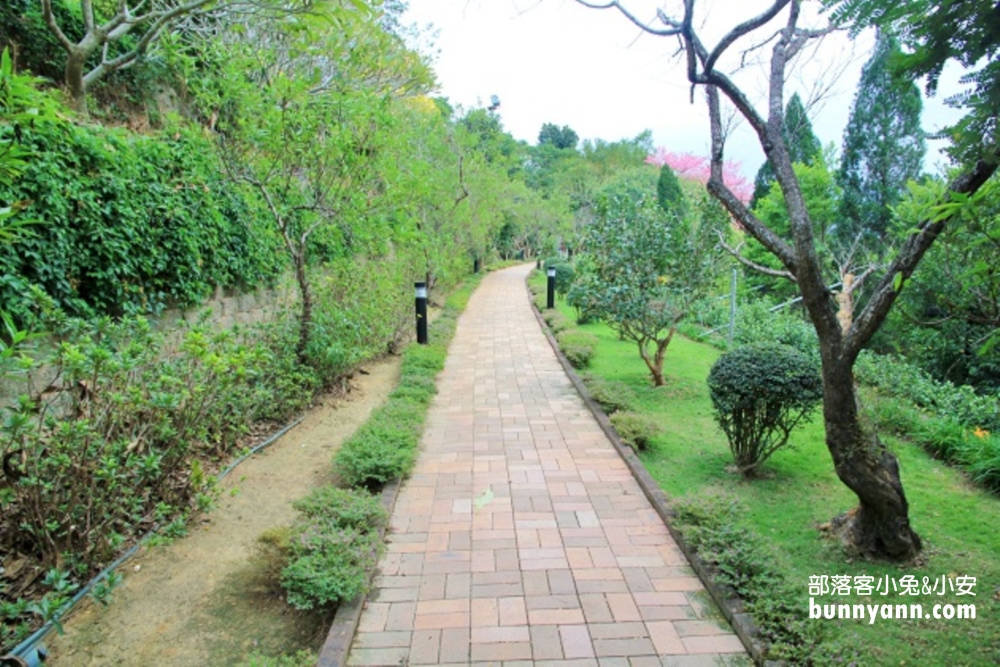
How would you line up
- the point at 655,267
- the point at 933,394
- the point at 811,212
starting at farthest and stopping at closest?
the point at 811,212, the point at 655,267, the point at 933,394

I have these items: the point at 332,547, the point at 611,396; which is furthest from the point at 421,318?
the point at 332,547

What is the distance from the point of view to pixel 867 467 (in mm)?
3000

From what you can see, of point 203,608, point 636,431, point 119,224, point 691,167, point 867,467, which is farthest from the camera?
point 691,167

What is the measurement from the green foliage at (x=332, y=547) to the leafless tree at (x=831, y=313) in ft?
8.75

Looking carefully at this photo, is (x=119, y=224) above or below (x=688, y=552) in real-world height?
above

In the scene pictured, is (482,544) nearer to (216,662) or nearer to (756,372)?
(216,662)

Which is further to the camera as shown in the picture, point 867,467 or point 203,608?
point 867,467

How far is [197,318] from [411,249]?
5.70 m

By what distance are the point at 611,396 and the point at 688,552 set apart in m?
2.86

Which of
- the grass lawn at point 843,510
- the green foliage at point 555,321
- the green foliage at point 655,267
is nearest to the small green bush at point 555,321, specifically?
the green foliage at point 555,321

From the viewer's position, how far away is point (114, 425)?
290 centimetres

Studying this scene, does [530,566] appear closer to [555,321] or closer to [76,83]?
[76,83]

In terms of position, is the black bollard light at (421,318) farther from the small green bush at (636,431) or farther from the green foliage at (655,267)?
the small green bush at (636,431)

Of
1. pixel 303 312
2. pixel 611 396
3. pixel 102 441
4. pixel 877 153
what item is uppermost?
pixel 877 153
